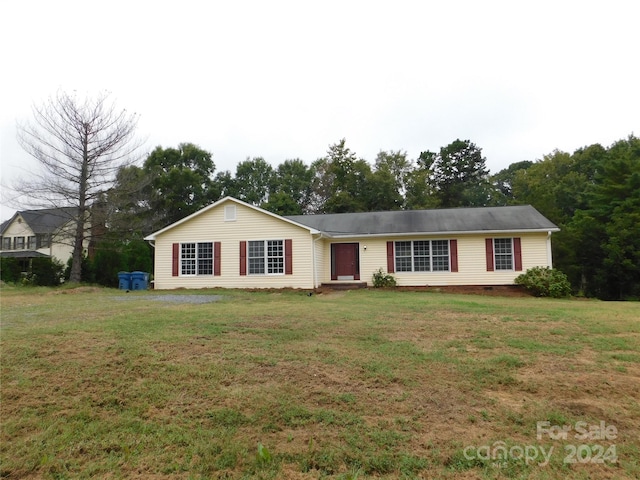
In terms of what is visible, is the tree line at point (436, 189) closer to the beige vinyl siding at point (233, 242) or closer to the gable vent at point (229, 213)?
the beige vinyl siding at point (233, 242)

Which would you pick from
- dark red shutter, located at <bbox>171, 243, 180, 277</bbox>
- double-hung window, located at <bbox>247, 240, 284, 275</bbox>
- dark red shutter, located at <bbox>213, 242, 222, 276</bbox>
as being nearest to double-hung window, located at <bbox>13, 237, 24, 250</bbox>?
dark red shutter, located at <bbox>171, 243, 180, 277</bbox>

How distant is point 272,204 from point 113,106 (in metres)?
15.6

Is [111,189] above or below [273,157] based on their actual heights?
below

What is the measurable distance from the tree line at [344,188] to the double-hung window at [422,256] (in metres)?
7.66

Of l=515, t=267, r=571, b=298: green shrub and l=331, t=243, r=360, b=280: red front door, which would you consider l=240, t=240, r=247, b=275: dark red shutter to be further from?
l=515, t=267, r=571, b=298: green shrub

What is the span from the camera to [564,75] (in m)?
11.4

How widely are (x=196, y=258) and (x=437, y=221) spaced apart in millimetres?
10843

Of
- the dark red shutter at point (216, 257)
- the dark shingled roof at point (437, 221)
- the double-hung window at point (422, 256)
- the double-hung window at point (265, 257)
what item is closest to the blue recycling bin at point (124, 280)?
the dark red shutter at point (216, 257)

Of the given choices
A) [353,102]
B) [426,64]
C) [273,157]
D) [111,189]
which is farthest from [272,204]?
[426,64]

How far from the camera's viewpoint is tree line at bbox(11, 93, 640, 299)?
1939cm

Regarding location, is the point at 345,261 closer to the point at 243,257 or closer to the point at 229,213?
the point at 243,257

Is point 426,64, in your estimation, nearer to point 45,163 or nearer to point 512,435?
point 512,435

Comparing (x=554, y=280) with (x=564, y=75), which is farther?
(x=554, y=280)

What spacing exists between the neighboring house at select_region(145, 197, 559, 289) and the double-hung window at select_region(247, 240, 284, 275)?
42mm
